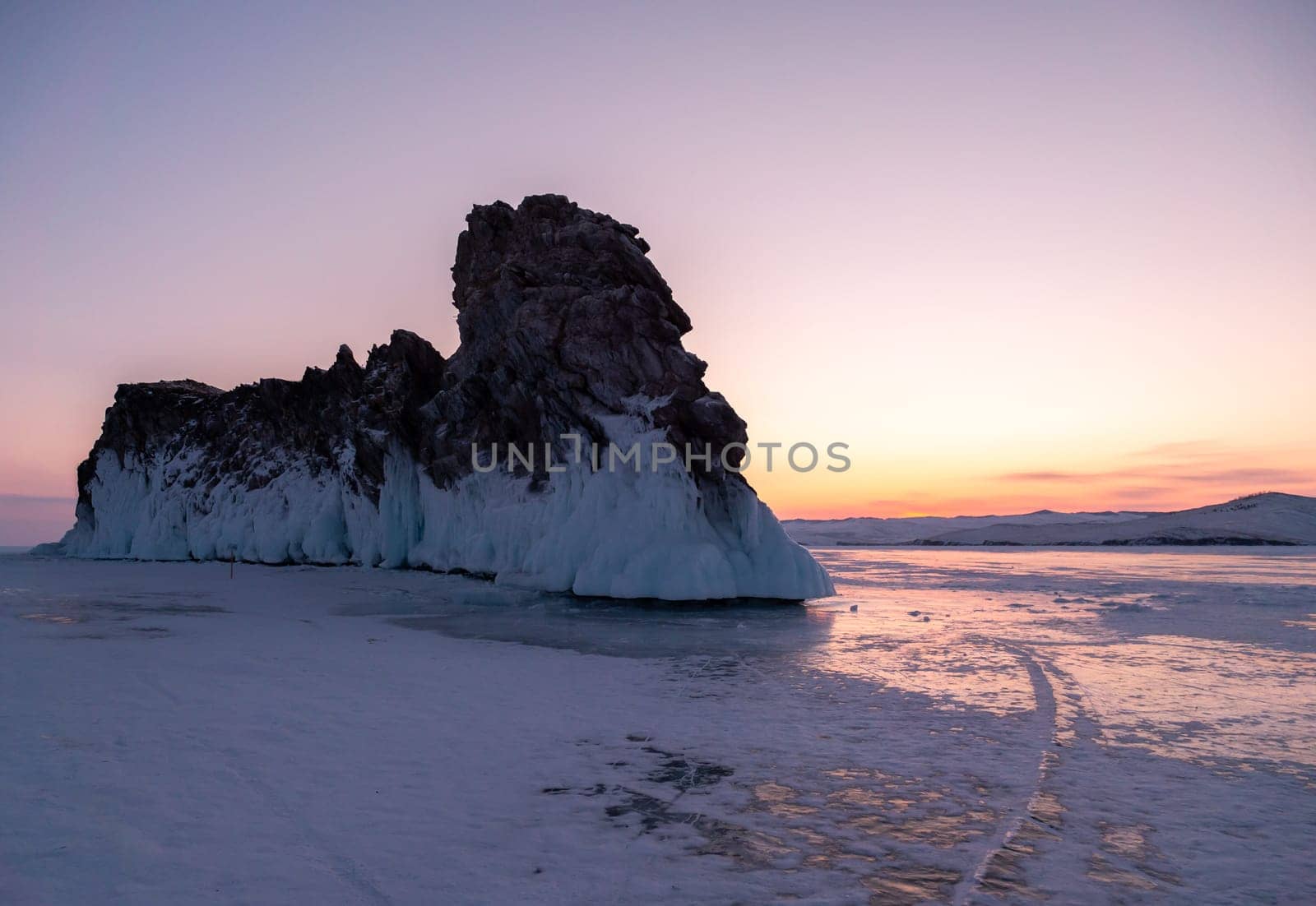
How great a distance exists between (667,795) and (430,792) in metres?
2.09

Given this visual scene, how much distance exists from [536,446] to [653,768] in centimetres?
2535

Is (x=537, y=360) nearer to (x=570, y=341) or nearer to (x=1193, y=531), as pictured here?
(x=570, y=341)

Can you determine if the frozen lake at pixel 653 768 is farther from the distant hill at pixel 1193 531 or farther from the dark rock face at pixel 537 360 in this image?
the distant hill at pixel 1193 531

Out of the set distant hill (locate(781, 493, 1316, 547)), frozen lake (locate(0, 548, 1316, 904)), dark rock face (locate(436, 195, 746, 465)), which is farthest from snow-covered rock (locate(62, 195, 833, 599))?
distant hill (locate(781, 493, 1316, 547))

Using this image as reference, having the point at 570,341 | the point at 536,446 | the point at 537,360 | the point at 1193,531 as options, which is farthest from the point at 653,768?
the point at 1193,531

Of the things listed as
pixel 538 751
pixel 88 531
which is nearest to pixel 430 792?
pixel 538 751

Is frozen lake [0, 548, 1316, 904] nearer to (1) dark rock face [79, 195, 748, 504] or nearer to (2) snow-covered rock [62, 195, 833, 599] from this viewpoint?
(2) snow-covered rock [62, 195, 833, 599]

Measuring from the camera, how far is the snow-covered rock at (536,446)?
1040 inches

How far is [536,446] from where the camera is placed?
3253cm

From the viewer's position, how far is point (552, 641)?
57.2 feet

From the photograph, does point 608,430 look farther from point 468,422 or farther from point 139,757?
point 139,757

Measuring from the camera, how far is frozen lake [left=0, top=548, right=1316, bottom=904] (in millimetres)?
5344

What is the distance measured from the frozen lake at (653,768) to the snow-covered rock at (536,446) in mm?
8761

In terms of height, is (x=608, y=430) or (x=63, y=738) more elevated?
(x=608, y=430)
